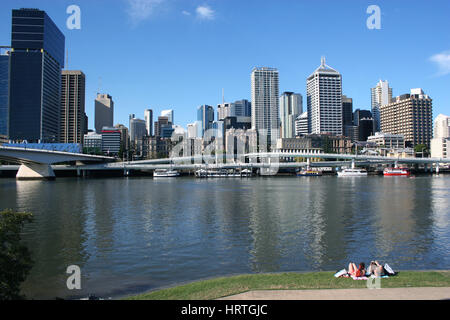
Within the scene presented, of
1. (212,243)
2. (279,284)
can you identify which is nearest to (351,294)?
(279,284)

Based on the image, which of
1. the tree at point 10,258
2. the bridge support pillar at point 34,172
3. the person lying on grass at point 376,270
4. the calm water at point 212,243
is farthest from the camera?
the bridge support pillar at point 34,172

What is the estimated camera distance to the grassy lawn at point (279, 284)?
42.2 feet

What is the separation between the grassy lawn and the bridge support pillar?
436 ft

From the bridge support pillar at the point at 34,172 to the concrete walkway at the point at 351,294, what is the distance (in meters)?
136

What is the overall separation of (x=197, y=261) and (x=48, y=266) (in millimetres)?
7940

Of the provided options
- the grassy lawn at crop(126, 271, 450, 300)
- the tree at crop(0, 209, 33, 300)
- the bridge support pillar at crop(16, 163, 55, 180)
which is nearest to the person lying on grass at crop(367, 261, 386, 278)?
the grassy lawn at crop(126, 271, 450, 300)

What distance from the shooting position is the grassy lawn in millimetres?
12867

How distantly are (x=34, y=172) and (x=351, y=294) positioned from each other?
5477 inches

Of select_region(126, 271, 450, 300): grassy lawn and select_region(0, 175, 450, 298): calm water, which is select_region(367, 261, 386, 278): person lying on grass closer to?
select_region(126, 271, 450, 300): grassy lawn

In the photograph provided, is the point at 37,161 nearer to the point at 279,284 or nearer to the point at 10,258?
the point at 10,258

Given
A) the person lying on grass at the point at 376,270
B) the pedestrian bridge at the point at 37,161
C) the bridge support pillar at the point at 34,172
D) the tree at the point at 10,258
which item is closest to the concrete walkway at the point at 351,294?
the person lying on grass at the point at 376,270

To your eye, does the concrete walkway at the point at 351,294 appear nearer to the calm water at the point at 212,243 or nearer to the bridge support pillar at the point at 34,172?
the calm water at the point at 212,243
